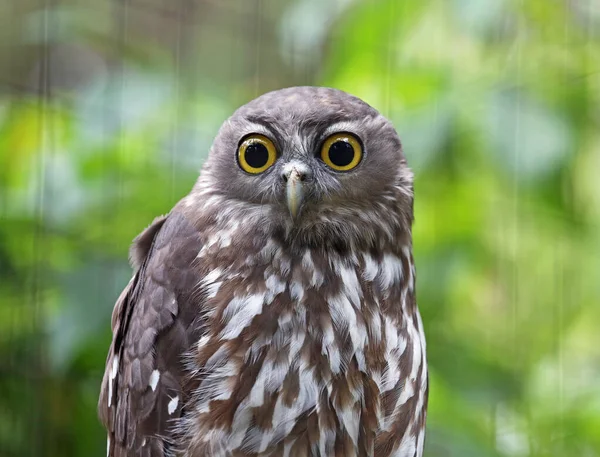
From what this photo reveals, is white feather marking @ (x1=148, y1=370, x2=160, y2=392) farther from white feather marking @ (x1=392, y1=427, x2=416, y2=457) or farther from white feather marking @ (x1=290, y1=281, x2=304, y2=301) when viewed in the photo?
white feather marking @ (x1=392, y1=427, x2=416, y2=457)

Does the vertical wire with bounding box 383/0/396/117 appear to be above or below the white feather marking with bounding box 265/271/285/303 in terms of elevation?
above

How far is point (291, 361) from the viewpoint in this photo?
1.64 metres

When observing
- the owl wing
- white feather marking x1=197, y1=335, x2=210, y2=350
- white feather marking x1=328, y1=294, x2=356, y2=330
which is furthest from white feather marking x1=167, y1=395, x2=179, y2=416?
white feather marking x1=328, y1=294, x2=356, y2=330

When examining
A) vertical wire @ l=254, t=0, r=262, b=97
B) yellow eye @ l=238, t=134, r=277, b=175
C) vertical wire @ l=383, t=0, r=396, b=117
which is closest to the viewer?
yellow eye @ l=238, t=134, r=277, b=175

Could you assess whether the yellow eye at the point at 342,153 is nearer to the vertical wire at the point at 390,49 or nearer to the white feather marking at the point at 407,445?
the white feather marking at the point at 407,445

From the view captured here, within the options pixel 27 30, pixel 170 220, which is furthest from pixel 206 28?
pixel 170 220

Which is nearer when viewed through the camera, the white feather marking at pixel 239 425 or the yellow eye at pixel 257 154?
the white feather marking at pixel 239 425

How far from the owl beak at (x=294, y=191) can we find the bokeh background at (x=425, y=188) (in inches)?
30.0

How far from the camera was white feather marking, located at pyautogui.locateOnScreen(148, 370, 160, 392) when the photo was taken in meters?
1.71

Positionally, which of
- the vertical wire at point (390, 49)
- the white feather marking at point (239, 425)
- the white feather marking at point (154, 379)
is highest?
the vertical wire at point (390, 49)

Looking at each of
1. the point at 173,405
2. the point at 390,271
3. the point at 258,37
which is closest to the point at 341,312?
the point at 390,271

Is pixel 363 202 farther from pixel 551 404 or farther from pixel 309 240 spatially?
pixel 551 404

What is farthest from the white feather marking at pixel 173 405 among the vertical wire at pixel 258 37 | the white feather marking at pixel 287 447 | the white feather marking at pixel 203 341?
the vertical wire at pixel 258 37

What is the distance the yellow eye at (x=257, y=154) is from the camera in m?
1.74
